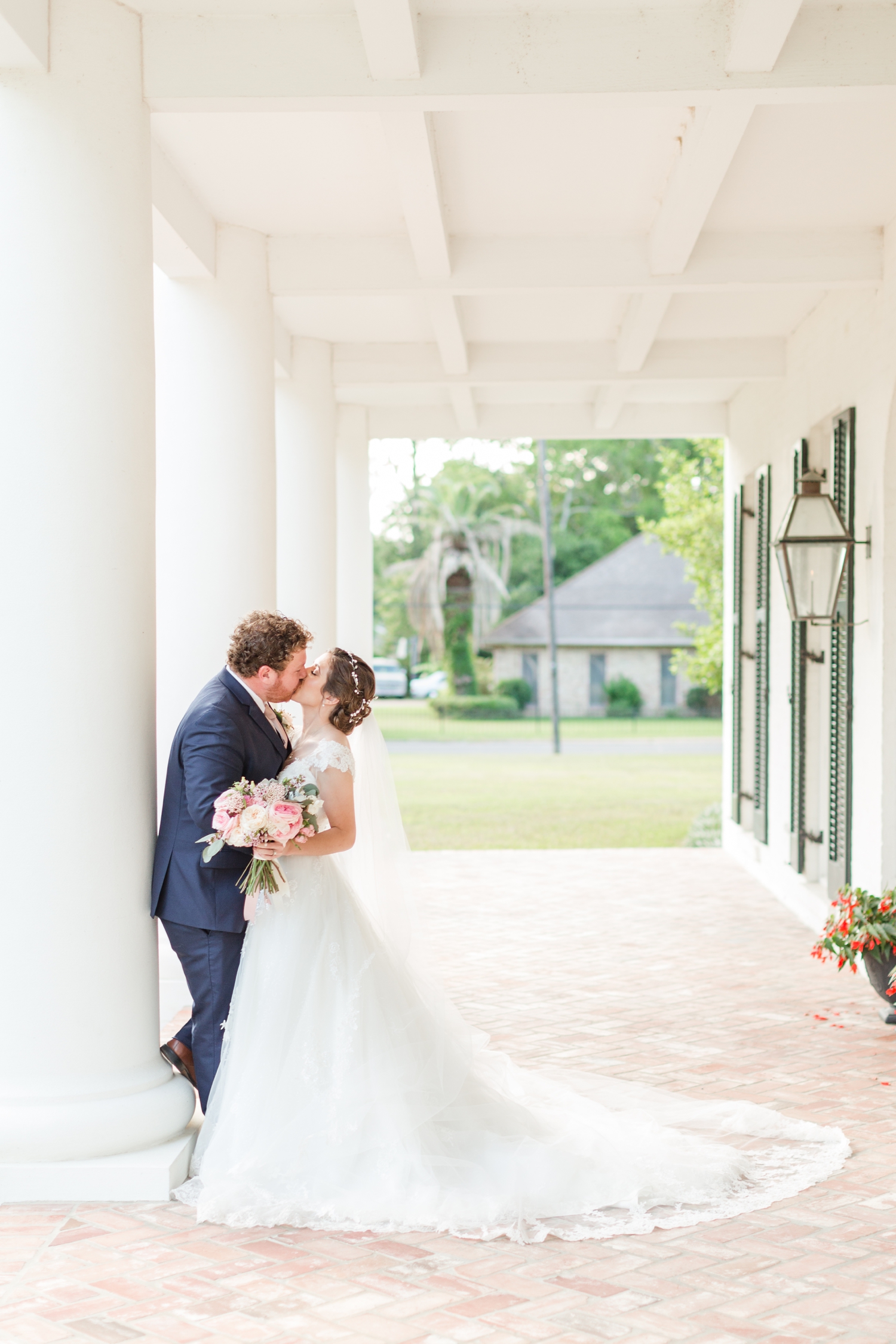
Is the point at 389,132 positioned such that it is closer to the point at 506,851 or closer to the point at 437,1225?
the point at 437,1225

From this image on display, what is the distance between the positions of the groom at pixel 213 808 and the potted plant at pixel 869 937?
3.24 m

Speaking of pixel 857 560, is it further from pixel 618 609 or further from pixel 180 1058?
pixel 618 609

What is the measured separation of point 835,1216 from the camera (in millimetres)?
4297

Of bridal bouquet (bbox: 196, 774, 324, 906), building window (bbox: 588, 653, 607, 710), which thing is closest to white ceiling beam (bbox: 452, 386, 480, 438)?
bridal bouquet (bbox: 196, 774, 324, 906)

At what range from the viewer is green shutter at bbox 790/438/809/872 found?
32.5 feet

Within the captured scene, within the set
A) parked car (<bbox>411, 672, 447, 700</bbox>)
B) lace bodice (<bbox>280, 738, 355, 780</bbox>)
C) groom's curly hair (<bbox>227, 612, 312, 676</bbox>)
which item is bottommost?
parked car (<bbox>411, 672, 447, 700</bbox>)

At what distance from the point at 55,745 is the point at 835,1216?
10.00 feet

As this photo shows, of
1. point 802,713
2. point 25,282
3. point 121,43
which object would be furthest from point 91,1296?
point 802,713

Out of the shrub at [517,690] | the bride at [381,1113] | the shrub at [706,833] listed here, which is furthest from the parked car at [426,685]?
the bride at [381,1113]

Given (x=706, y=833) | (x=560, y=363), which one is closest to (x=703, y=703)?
(x=706, y=833)

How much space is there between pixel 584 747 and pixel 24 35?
32.8 m

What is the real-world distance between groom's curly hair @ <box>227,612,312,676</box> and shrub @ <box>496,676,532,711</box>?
4153 cm

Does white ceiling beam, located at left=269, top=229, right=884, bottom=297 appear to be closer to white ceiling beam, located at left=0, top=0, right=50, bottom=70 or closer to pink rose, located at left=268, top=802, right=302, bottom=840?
white ceiling beam, located at left=0, top=0, right=50, bottom=70

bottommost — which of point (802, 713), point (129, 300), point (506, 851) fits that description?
point (506, 851)
